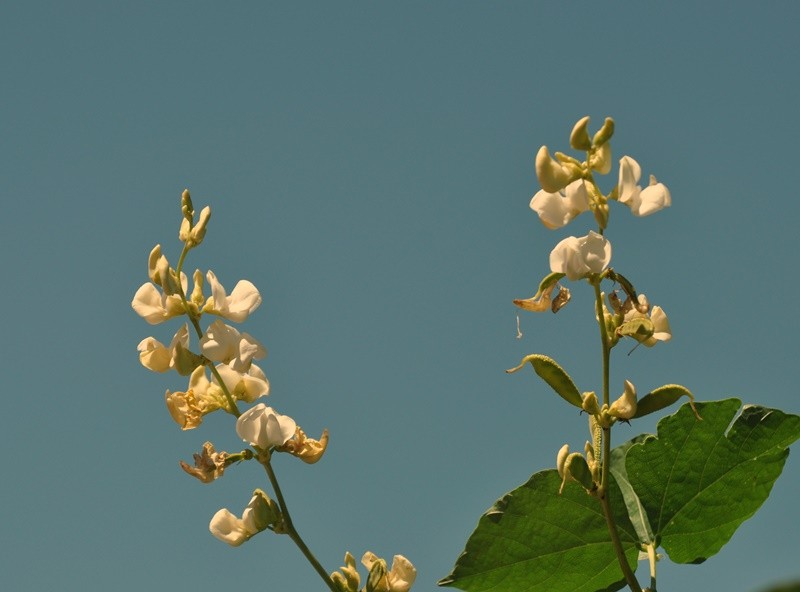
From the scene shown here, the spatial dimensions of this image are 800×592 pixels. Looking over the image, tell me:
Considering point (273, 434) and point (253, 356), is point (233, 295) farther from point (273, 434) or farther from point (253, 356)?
point (273, 434)

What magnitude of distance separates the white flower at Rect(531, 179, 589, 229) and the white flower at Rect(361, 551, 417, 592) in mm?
685

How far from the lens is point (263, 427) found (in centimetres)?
192

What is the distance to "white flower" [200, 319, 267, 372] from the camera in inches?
76.2

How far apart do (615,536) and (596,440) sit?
0.21 metres

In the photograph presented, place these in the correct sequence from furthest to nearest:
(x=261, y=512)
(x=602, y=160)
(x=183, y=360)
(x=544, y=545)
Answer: (x=544, y=545) → (x=183, y=360) → (x=261, y=512) → (x=602, y=160)

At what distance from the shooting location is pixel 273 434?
193 centimetres

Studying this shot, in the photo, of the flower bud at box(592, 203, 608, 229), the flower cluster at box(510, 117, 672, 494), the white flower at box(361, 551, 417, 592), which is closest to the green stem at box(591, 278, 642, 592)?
the flower cluster at box(510, 117, 672, 494)

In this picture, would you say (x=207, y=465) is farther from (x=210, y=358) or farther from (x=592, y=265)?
(x=592, y=265)

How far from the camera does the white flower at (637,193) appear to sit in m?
1.79

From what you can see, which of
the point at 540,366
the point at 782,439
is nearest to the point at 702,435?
the point at 782,439

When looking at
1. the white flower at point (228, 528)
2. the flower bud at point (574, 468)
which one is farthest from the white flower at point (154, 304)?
the flower bud at point (574, 468)

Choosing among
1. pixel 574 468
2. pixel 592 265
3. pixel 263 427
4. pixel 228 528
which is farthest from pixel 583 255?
pixel 228 528

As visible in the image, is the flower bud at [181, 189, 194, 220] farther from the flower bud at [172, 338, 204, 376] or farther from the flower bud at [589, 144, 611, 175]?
the flower bud at [589, 144, 611, 175]

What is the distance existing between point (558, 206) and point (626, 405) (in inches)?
14.7
